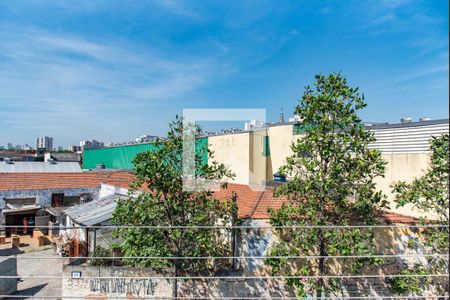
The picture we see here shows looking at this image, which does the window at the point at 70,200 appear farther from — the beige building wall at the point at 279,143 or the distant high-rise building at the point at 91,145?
the beige building wall at the point at 279,143

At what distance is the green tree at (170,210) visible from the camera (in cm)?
578

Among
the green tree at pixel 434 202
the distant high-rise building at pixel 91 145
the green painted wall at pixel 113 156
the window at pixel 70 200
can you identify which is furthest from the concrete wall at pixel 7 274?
the distant high-rise building at pixel 91 145

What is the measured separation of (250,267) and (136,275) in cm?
264

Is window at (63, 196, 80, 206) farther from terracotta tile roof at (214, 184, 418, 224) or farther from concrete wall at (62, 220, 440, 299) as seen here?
terracotta tile roof at (214, 184, 418, 224)

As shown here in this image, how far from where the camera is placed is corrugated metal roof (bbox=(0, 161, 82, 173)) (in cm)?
1854

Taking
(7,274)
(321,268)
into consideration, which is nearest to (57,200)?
(7,274)

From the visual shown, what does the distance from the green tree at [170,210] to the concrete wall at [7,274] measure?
4.52m

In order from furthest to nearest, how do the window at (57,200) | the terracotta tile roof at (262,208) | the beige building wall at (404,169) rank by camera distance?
the window at (57,200) < the beige building wall at (404,169) < the terracotta tile roof at (262,208)

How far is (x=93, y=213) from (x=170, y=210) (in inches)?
202

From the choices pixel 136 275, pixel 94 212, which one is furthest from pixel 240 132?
pixel 136 275

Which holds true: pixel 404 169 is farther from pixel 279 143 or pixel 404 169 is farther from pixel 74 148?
pixel 74 148

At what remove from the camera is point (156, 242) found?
594 centimetres

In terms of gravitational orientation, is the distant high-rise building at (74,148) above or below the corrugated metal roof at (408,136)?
above

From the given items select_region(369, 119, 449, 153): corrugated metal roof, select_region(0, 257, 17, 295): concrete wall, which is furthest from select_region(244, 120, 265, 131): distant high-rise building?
select_region(0, 257, 17, 295): concrete wall
